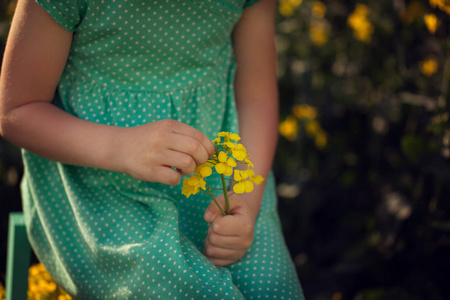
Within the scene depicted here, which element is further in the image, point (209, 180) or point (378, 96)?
point (378, 96)

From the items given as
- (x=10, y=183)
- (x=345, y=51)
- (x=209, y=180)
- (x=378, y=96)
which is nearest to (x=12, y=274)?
(x=209, y=180)

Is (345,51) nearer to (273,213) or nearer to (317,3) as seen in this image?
(317,3)

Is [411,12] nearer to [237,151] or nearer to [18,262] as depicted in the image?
[237,151]

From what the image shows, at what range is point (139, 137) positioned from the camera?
2.32ft

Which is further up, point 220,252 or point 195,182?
point 195,182

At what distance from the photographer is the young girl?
73 centimetres

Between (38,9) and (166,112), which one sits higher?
(38,9)

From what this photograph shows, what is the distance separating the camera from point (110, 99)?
862 mm

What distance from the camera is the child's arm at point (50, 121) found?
703 mm

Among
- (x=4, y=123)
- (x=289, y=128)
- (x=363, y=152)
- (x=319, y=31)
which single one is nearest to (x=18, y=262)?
(x=4, y=123)

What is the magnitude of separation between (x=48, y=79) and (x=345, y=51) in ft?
5.24

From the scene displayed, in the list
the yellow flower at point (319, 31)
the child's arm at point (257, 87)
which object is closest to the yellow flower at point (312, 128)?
the yellow flower at point (319, 31)

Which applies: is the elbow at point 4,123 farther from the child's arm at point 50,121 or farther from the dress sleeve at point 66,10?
the dress sleeve at point 66,10

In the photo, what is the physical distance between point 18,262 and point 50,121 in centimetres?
37
